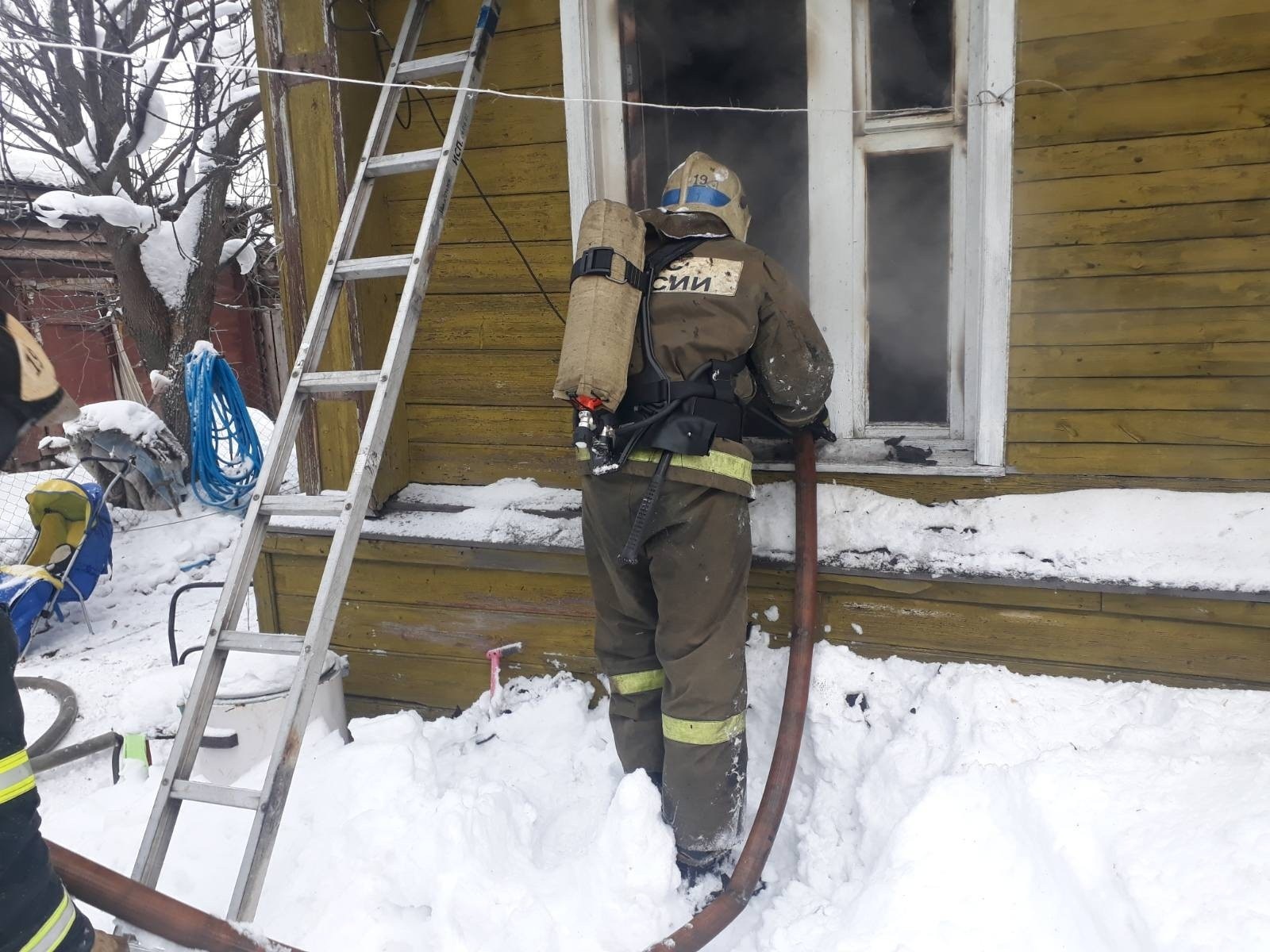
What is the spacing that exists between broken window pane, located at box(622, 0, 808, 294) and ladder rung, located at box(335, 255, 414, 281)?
1186mm

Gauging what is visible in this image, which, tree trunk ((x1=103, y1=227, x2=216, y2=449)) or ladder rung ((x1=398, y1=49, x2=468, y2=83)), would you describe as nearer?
ladder rung ((x1=398, y1=49, x2=468, y2=83))

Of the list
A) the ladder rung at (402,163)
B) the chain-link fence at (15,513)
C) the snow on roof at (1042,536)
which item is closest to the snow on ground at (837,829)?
the snow on roof at (1042,536)

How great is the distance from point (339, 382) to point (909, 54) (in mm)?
2510

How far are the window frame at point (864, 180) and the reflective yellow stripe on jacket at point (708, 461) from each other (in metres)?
0.62

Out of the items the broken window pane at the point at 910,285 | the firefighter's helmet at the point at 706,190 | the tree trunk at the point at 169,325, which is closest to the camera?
the firefighter's helmet at the point at 706,190

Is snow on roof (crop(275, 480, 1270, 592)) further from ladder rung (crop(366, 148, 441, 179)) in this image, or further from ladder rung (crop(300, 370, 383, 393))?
ladder rung (crop(366, 148, 441, 179))

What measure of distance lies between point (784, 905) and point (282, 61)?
12.6ft

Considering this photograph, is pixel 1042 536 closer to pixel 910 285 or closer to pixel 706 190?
pixel 910 285

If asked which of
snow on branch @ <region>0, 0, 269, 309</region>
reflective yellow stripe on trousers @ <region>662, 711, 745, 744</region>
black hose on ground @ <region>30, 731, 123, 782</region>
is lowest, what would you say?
black hose on ground @ <region>30, 731, 123, 782</region>

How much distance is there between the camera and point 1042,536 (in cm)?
288

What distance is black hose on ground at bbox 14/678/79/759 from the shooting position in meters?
4.23

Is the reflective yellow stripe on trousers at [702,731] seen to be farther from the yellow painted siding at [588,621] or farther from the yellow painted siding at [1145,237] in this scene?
the yellow painted siding at [1145,237]

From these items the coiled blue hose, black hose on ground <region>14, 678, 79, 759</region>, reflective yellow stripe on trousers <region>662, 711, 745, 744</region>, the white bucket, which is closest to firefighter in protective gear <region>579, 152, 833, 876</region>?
reflective yellow stripe on trousers <region>662, 711, 745, 744</region>

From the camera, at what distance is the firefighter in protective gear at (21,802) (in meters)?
1.29
